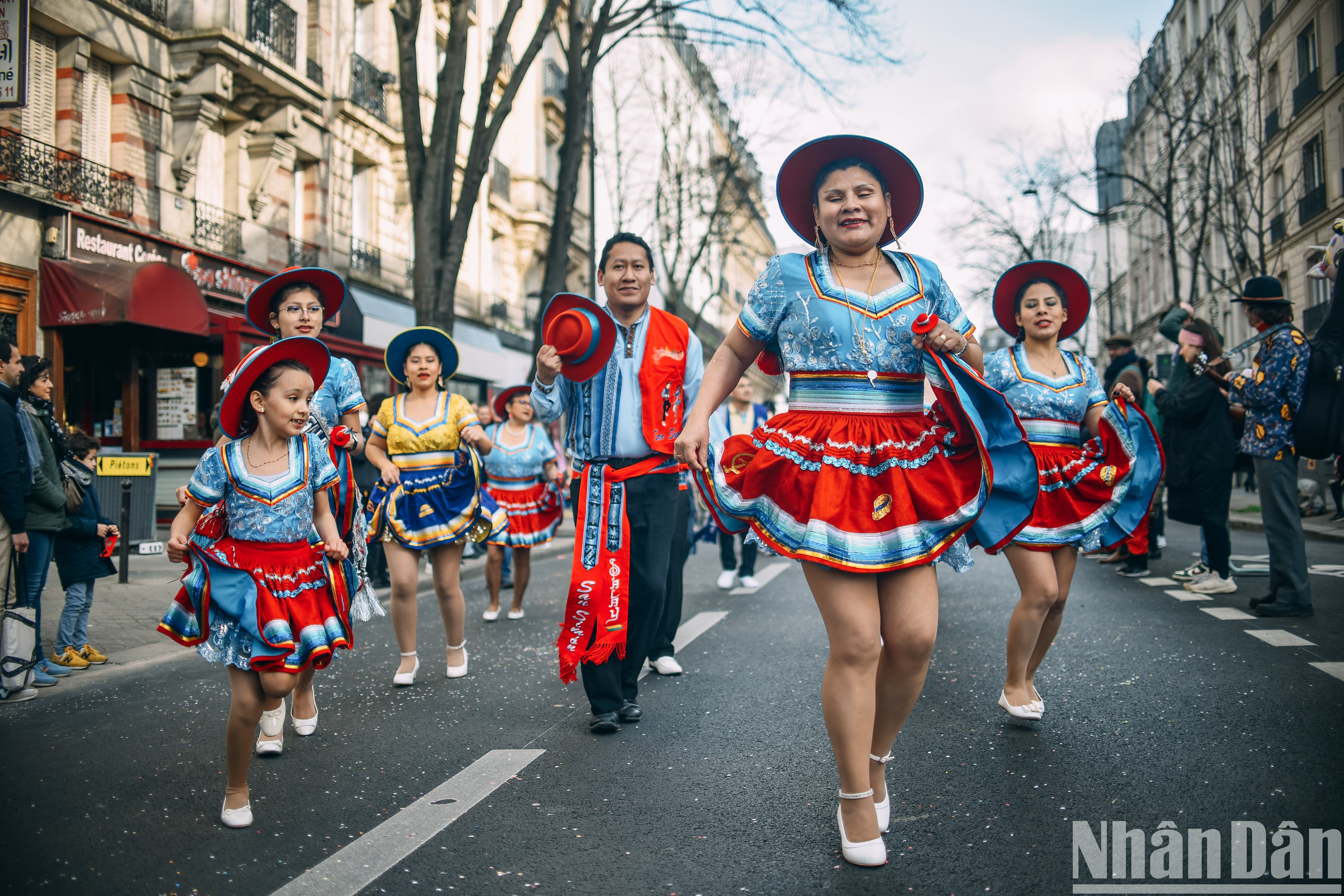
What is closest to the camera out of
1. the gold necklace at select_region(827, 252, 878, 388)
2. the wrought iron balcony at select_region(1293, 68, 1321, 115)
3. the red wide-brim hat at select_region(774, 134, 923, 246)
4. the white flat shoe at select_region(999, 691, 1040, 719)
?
the gold necklace at select_region(827, 252, 878, 388)

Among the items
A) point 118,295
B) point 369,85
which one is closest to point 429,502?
point 118,295

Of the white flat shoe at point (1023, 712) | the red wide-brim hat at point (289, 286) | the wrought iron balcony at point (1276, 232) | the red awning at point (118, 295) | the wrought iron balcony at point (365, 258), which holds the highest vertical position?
the wrought iron balcony at point (1276, 232)

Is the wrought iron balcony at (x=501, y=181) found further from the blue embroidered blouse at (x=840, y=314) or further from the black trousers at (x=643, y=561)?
the blue embroidered blouse at (x=840, y=314)

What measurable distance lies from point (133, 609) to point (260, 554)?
5572mm

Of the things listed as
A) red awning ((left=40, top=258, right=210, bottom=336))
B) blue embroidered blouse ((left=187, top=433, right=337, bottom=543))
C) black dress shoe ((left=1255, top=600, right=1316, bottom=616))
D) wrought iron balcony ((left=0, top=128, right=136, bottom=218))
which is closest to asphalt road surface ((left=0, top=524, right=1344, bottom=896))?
black dress shoe ((left=1255, top=600, right=1316, bottom=616))

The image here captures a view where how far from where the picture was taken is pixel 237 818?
3.33 meters

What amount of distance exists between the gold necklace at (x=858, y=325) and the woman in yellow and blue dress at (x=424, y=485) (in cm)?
276

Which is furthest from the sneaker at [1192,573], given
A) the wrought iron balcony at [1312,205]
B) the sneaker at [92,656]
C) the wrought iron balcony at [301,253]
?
the wrought iron balcony at [1312,205]

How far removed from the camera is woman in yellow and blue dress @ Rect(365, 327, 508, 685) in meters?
5.42

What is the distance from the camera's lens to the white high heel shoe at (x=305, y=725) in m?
4.51

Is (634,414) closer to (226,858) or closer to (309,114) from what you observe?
(226,858)

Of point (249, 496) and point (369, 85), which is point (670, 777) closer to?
point (249, 496)

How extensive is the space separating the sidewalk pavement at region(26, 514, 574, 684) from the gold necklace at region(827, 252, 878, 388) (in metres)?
3.05

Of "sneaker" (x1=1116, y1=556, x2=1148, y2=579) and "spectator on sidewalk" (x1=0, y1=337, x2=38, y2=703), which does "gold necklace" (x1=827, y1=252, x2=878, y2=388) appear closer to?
"spectator on sidewalk" (x1=0, y1=337, x2=38, y2=703)
